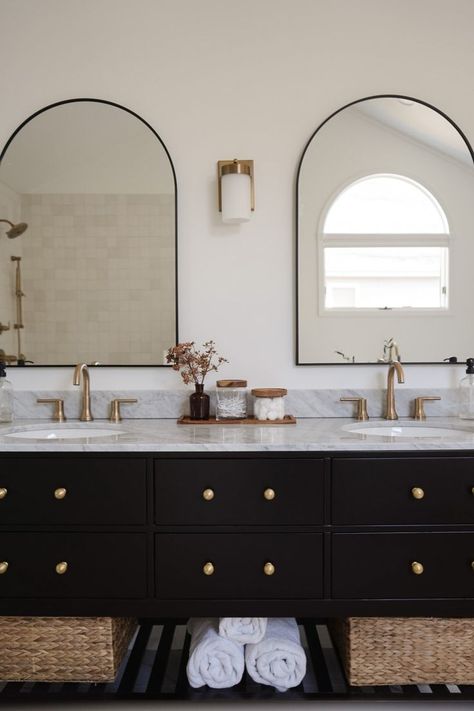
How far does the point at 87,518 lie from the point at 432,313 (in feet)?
4.82

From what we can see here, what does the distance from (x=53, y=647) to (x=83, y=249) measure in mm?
1412

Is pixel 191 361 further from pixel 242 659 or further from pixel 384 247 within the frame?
pixel 242 659

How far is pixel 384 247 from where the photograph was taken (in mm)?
2043

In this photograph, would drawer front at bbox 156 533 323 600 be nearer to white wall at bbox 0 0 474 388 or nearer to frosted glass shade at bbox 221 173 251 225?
white wall at bbox 0 0 474 388

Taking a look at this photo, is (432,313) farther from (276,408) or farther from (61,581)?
(61,581)

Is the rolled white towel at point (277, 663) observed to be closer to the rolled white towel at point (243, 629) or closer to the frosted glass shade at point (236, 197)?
the rolled white towel at point (243, 629)

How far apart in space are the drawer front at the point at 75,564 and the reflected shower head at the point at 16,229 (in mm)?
1165

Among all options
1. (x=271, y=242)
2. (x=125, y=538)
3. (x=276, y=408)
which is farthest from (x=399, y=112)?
(x=125, y=538)

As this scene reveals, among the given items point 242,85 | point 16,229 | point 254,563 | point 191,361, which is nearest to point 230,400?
point 191,361

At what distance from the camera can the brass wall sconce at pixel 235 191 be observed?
1962 mm

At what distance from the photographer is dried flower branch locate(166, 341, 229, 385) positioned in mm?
1930

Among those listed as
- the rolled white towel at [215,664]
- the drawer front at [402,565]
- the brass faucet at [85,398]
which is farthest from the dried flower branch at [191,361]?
the rolled white towel at [215,664]

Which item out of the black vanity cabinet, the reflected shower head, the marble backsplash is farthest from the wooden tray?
the reflected shower head

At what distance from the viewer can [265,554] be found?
5.01 ft
